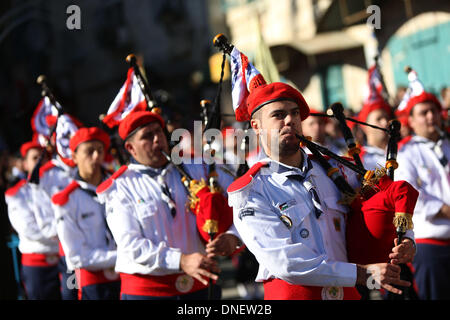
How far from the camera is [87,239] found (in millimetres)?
5828

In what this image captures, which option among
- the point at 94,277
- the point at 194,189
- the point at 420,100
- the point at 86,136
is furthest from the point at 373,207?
the point at 86,136

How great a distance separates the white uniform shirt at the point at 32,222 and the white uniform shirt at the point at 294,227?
449 centimetres

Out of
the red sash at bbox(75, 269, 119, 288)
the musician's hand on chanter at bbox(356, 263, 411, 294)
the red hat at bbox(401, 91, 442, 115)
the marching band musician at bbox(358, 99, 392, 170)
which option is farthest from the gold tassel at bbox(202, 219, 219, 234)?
the marching band musician at bbox(358, 99, 392, 170)

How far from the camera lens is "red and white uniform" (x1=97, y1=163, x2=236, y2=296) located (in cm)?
455

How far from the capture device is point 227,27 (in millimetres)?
20969

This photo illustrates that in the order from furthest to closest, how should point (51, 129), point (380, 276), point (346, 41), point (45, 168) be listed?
point (346, 41), point (45, 168), point (51, 129), point (380, 276)

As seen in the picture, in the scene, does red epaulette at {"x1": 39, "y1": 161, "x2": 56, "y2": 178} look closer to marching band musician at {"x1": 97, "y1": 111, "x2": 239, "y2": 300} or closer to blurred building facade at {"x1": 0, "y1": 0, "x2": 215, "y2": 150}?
marching band musician at {"x1": 97, "y1": 111, "x2": 239, "y2": 300}

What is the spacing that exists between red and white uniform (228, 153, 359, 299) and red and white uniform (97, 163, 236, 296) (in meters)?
1.16

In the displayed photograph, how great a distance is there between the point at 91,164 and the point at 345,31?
10.8 meters

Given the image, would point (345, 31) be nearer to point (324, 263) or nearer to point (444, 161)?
point (444, 161)

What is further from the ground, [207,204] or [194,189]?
[194,189]

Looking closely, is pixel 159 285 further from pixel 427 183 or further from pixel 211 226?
pixel 427 183

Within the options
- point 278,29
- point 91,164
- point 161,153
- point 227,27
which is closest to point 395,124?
point 161,153

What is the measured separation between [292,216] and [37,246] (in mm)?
4952
